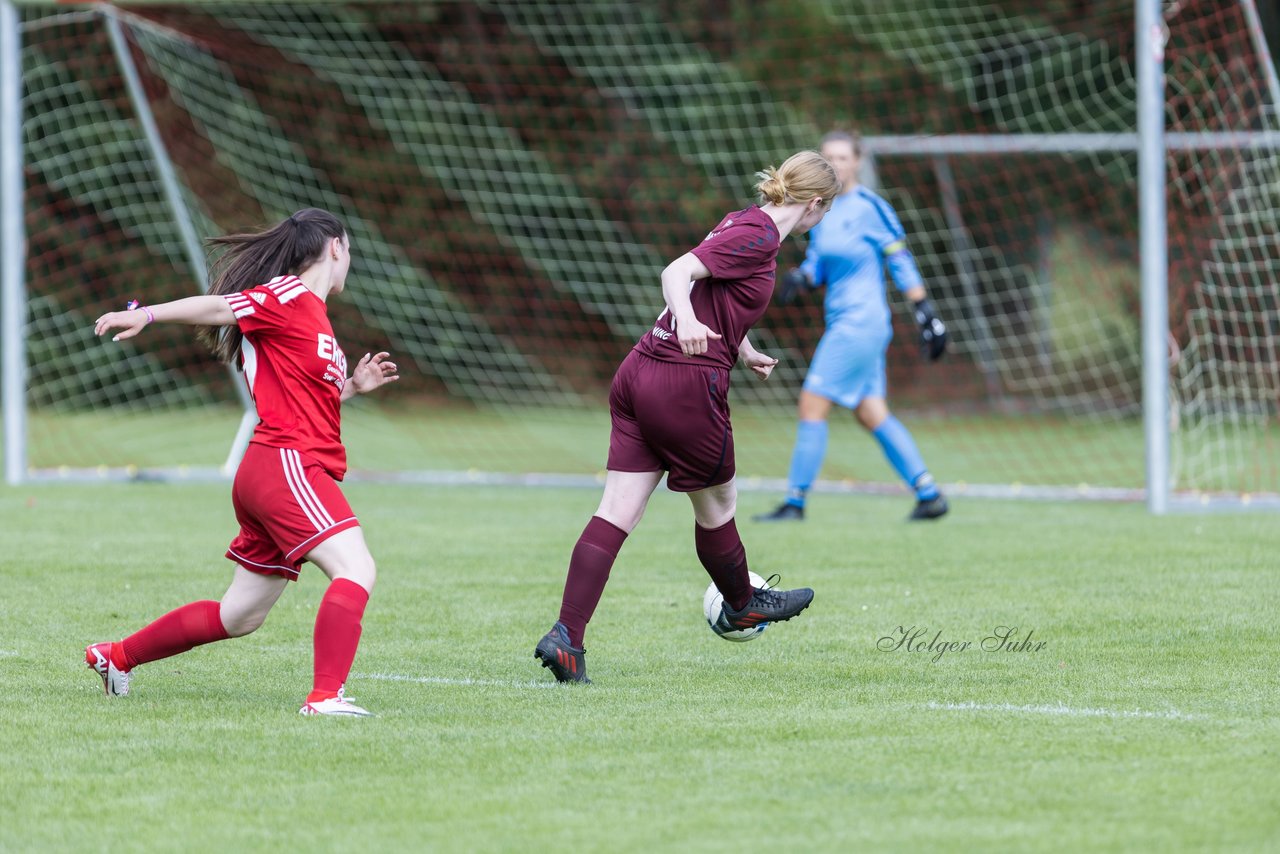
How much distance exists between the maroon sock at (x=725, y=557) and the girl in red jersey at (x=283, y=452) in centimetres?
115

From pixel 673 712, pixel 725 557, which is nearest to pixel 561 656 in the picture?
pixel 673 712

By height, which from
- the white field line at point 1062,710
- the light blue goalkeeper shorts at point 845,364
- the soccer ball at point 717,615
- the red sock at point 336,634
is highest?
the red sock at point 336,634

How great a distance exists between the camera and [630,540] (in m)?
8.91

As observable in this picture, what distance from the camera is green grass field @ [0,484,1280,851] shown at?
12.0 feet

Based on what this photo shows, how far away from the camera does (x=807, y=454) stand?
31.3 feet

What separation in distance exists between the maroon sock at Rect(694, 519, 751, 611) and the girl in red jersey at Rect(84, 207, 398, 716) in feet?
3.76

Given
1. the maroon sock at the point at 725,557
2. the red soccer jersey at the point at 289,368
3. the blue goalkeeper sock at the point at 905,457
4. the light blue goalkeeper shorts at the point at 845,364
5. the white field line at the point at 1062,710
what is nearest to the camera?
the white field line at the point at 1062,710

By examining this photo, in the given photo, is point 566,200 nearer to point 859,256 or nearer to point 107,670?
point 859,256

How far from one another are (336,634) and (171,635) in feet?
2.09

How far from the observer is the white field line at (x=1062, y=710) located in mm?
4648

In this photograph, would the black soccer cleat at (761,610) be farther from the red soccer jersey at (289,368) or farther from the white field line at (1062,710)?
the red soccer jersey at (289,368)

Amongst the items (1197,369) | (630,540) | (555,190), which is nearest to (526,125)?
(555,190)

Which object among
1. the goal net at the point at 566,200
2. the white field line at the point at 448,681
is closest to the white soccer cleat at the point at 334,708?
the white field line at the point at 448,681

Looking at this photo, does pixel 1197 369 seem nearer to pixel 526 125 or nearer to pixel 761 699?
pixel 761 699
